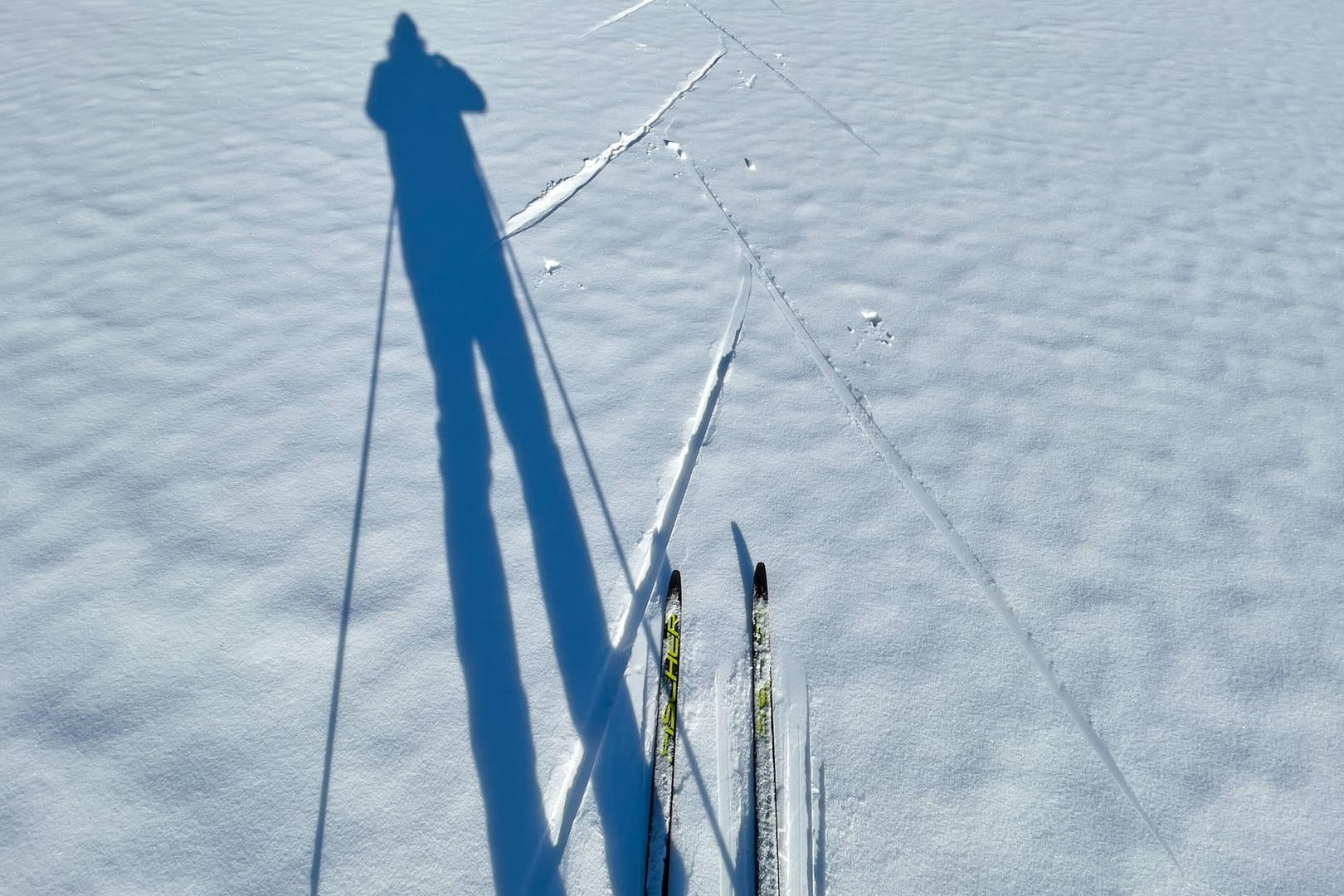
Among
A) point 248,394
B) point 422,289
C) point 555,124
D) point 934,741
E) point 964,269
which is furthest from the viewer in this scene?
point 555,124

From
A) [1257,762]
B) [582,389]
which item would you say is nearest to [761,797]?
[1257,762]

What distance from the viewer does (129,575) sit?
2.41m

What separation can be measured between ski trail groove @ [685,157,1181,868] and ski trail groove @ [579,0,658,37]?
14.7 feet

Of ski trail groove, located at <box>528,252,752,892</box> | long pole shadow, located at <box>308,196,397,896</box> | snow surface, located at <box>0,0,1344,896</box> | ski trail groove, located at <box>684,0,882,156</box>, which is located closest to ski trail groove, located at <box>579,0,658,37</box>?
ski trail groove, located at <box>684,0,882,156</box>

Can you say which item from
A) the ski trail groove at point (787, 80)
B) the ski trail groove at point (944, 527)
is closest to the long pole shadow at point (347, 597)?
the ski trail groove at point (944, 527)

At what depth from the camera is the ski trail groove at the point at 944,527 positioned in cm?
215

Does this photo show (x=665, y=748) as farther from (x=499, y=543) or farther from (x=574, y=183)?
(x=574, y=183)

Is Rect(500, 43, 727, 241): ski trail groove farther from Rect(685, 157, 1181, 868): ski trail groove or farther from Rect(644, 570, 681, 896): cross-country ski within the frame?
Rect(644, 570, 681, 896): cross-country ski

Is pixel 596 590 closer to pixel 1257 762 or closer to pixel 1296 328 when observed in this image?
pixel 1257 762

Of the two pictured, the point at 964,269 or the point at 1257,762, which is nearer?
the point at 1257,762

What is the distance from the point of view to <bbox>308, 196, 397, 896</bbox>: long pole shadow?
74.8 inches

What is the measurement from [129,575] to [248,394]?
3.20ft

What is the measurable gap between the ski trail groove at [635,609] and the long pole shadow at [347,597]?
0.60 meters

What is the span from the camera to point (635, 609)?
242cm
